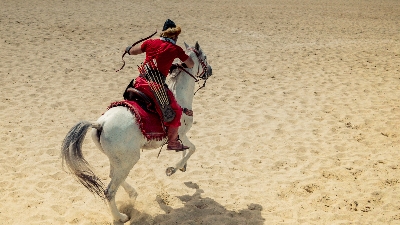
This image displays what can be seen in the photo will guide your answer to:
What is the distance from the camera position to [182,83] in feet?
16.4

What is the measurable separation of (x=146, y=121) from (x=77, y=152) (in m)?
0.88

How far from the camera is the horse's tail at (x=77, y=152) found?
13.9 feet

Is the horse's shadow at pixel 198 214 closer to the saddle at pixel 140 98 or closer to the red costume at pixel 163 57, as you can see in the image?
the red costume at pixel 163 57

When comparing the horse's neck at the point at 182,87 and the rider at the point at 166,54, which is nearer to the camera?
the rider at the point at 166,54

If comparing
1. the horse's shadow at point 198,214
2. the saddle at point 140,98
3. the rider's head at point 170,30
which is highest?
the rider's head at point 170,30

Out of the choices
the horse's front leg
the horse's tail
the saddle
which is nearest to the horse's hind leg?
the horse's tail

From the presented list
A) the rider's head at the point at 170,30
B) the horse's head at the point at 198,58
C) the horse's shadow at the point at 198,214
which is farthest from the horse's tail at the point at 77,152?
the horse's head at the point at 198,58

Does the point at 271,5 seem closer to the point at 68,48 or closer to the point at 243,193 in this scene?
the point at 68,48

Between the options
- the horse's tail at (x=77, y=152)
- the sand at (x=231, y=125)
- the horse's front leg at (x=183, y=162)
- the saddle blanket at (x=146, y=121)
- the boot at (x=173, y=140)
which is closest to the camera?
the horse's tail at (x=77, y=152)

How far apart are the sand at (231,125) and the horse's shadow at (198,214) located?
0.06ft

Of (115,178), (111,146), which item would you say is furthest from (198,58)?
(115,178)

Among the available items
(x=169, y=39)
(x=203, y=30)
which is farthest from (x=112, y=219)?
(x=203, y=30)

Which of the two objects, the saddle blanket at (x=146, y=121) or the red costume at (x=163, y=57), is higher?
the red costume at (x=163, y=57)

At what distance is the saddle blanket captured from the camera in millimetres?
4418
